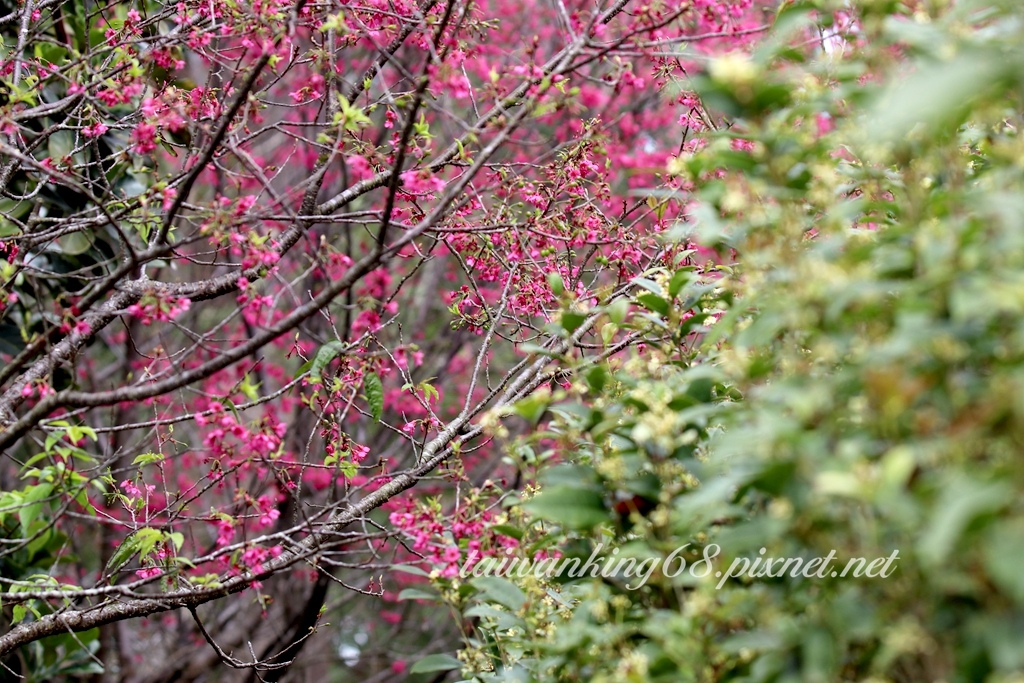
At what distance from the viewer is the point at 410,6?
3.10 metres

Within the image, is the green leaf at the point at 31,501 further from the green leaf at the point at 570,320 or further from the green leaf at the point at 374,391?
the green leaf at the point at 570,320

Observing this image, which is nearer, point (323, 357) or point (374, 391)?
point (323, 357)

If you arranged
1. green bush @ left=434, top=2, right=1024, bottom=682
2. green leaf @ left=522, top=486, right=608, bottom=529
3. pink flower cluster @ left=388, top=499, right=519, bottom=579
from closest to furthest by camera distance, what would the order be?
green bush @ left=434, top=2, right=1024, bottom=682 < green leaf @ left=522, top=486, right=608, bottom=529 < pink flower cluster @ left=388, top=499, right=519, bottom=579

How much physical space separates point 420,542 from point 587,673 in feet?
1.73

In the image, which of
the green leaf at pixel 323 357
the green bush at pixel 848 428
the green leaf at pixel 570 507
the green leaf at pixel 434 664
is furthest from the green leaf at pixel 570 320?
the green leaf at pixel 434 664

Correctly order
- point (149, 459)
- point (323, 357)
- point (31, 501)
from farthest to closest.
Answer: point (149, 459) → point (31, 501) → point (323, 357)

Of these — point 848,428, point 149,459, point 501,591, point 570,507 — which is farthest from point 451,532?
point 848,428

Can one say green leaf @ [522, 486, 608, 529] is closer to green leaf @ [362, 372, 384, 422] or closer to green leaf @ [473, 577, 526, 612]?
green leaf @ [473, 577, 526, 612]

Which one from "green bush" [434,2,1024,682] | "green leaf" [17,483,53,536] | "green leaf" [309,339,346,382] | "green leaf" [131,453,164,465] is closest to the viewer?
"green bush" [434,2,1024,682]

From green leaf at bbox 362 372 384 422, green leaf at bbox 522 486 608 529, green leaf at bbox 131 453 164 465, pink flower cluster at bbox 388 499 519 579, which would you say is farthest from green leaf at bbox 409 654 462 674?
green leaf at bbox 131 453 164 465

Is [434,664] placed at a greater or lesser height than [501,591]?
lesser

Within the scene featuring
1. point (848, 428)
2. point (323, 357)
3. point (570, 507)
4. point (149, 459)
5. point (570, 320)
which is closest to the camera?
point (848, 428)

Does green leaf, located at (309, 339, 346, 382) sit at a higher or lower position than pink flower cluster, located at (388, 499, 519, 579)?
higher

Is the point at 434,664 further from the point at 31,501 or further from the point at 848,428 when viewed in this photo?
the point at 31,501
